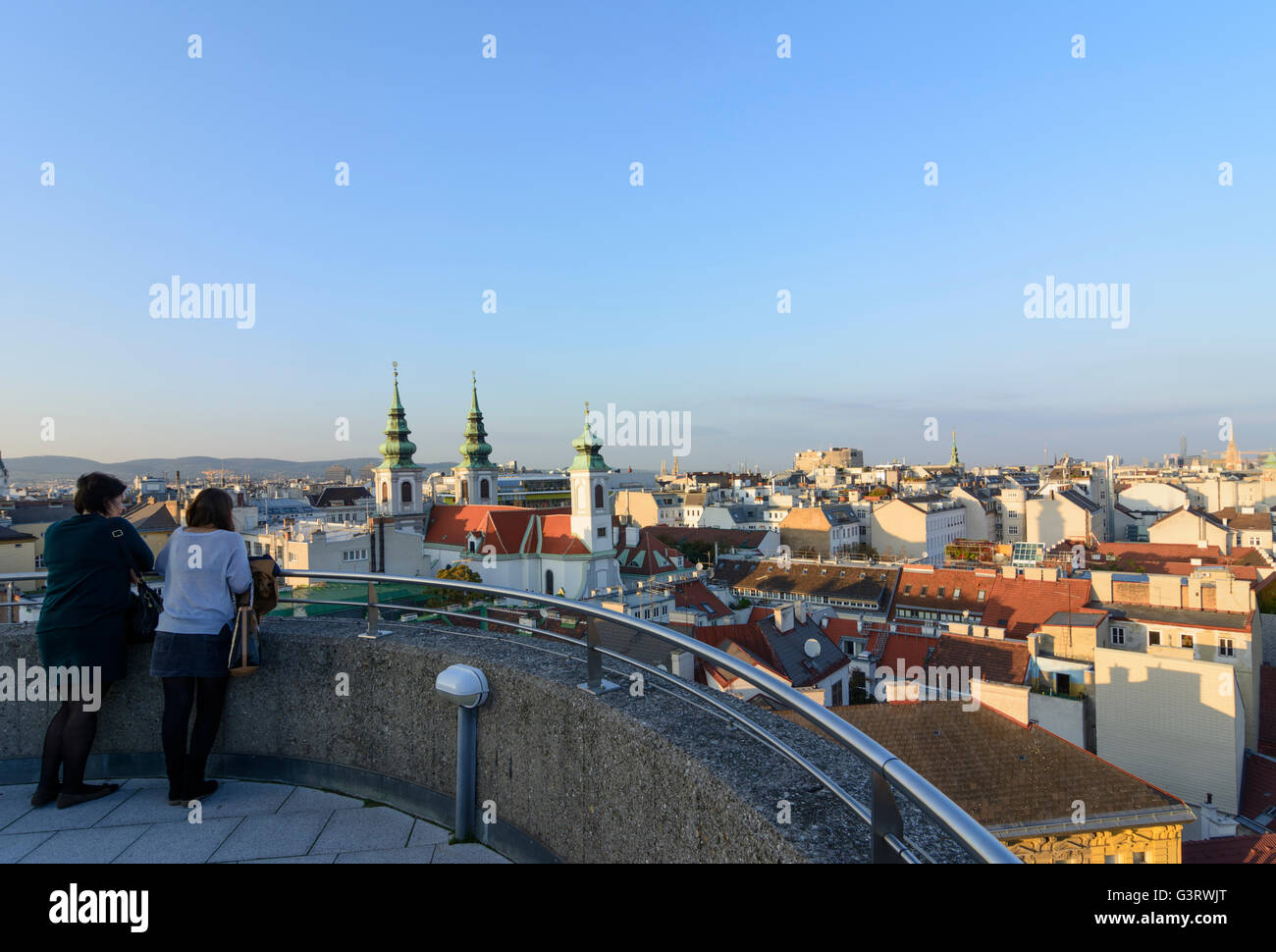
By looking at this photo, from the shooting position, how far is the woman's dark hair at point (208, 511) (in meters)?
3.87

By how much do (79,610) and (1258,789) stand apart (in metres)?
30.7

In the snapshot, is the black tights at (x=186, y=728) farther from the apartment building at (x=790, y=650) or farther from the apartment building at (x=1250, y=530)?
the apartment building at (x=1250, y=530)

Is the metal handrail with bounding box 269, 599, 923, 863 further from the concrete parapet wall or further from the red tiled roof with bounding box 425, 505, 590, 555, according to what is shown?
the red tiled roof with bounding box 425, 505, 590, 555

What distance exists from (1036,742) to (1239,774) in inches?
484

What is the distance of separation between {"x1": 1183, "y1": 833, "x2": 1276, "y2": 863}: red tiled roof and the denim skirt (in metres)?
13.4

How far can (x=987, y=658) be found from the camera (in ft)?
93.7

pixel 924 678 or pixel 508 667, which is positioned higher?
pixel 508 667

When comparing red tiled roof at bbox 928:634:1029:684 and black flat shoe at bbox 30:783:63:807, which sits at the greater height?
black flat shoe at bbox 30:783:63:807

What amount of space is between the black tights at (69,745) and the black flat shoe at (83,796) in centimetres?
2

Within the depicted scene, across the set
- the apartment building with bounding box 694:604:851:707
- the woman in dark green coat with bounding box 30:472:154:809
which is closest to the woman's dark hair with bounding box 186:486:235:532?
the woman in dark green coat with bounding box 30:472:154:809

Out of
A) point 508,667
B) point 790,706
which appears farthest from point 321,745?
point 790,706

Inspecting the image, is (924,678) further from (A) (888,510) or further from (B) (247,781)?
(A) (888,510)

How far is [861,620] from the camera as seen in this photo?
43812 mm

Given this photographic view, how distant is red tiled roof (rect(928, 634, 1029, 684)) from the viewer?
1080 inches
